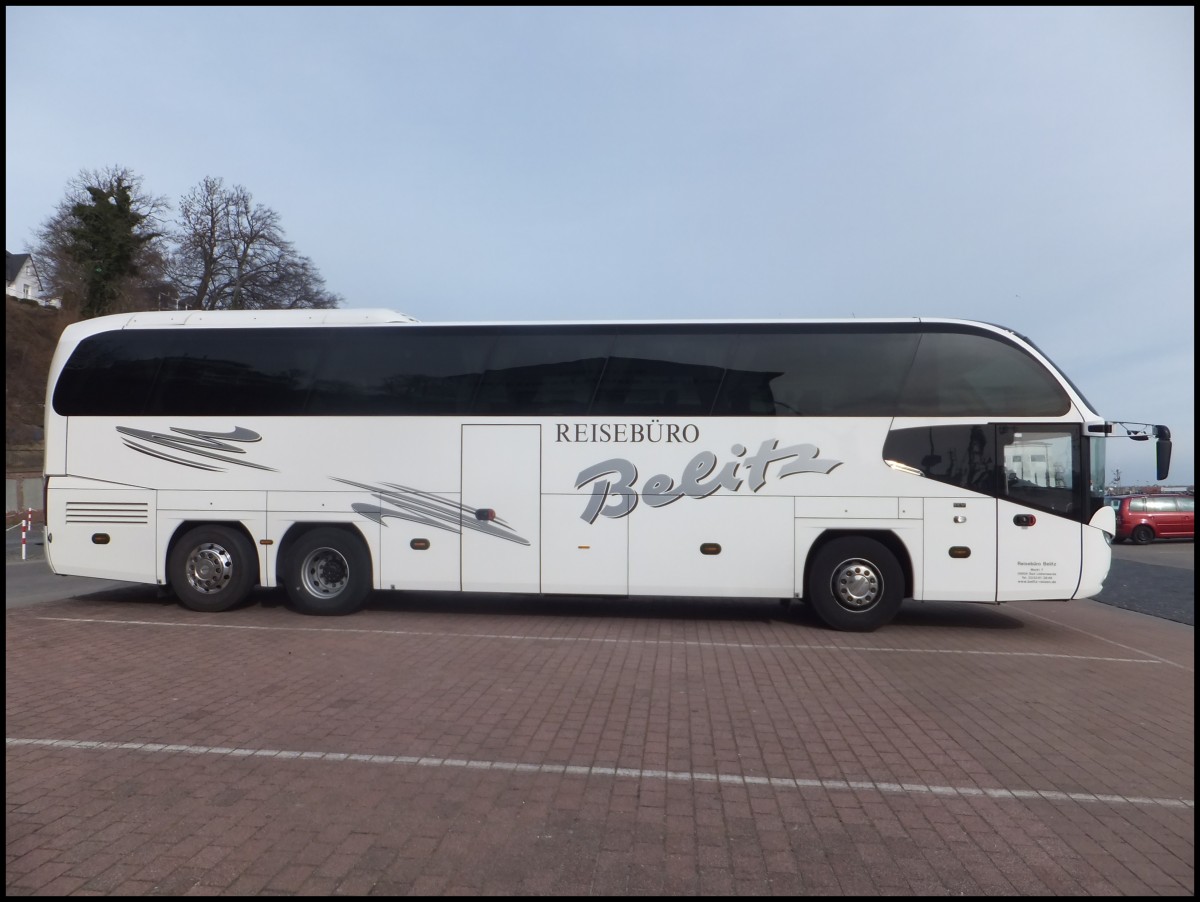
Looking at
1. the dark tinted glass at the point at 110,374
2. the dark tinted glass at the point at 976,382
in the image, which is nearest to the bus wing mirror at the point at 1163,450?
the dark tinted glass at the point at 976,382

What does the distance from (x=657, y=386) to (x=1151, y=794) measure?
657 centimetres

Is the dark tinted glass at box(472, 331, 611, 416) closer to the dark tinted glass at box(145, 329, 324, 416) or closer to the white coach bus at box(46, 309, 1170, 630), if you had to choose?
the white coach bus at box(46, 309, 1170, 630)

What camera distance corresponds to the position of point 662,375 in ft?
34.6

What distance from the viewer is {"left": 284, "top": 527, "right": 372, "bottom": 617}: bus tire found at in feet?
35.7

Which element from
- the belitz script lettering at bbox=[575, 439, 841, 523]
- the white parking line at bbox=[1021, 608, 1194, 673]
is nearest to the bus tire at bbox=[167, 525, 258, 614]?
the belitz script lettering at bbox=[575, 439, 841, 523]

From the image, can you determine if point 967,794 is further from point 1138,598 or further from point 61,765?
point 1138,598


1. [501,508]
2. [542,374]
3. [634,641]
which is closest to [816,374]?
[542,374]

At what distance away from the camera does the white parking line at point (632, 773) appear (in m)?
5.01

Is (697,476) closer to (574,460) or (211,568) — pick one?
(574,460)

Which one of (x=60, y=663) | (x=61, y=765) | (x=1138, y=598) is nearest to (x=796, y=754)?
(x=61, y=765)

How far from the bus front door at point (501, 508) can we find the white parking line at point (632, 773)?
17.1 feet

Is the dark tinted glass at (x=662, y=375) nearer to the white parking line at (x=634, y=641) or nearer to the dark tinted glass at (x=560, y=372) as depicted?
the dark tinted glass at (x=560, y=372)

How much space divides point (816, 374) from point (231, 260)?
35.0 meters

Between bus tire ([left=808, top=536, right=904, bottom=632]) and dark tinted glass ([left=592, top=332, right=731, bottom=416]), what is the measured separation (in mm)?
2251
